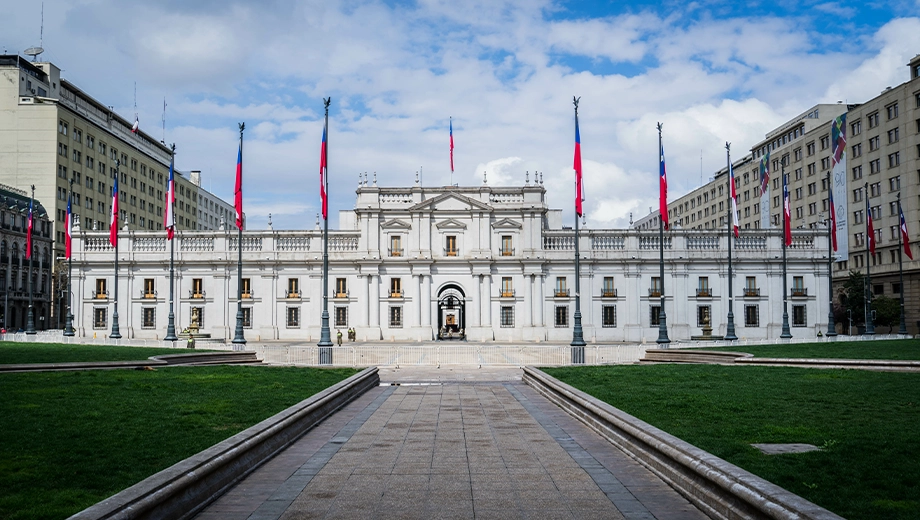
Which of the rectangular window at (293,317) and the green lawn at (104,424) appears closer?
the green lawn at (104,424)

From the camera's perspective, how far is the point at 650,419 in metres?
13.4

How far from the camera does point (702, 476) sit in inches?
339

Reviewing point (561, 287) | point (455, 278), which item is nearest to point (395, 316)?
point (455, 278)

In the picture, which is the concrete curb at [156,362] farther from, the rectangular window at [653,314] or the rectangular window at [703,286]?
the rectangular window at [703,286]

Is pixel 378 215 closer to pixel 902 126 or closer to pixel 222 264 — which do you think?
pixel 222 264

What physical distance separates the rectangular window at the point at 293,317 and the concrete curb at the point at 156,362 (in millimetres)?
32821

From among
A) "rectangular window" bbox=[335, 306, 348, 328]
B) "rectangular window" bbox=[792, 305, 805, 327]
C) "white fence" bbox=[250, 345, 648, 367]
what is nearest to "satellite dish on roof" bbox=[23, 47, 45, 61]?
"rectangular window" bbox=[335, 306, 348, 328]

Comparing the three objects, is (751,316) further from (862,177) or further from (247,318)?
(247,318)

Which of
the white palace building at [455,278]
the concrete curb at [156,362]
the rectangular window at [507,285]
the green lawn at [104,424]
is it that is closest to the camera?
the green lawn at [104,424]

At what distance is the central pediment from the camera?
2783 inches

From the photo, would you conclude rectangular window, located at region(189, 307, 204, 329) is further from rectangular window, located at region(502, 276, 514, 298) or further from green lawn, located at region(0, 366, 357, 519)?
green lawn, located at region(0, 366, 357, 519)

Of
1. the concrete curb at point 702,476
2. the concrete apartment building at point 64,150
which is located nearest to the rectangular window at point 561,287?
the concrete apartment building at point 64,150

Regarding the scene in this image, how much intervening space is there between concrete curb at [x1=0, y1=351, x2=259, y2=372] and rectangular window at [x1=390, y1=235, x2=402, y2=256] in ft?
113

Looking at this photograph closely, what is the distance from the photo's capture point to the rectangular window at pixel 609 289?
70375 mm
